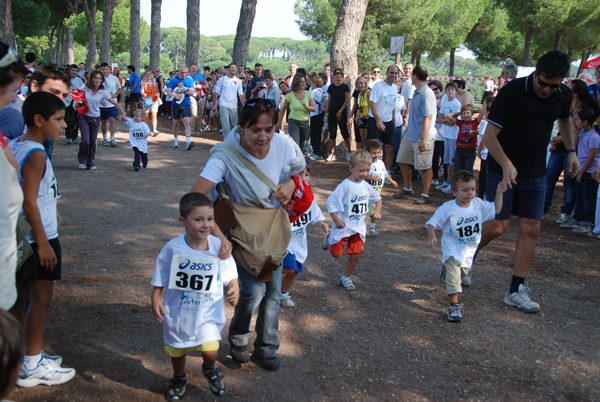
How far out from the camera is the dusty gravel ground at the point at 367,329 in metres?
3.62

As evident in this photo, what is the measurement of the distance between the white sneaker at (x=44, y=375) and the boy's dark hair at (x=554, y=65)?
14.4 ft

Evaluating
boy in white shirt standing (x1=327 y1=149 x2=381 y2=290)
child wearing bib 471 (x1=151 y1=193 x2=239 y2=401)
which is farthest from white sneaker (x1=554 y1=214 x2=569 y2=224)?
child wearing bib 471 (x1=151 y1=193 x2=239 y2=401)

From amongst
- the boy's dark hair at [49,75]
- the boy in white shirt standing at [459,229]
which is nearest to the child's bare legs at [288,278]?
the boy in white shirt standing at [459,229]

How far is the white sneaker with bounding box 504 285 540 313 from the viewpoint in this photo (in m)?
5.02

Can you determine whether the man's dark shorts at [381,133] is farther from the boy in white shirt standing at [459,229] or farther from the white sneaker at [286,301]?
the white sneaker at [286,301]

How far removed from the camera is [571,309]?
5.20 meters

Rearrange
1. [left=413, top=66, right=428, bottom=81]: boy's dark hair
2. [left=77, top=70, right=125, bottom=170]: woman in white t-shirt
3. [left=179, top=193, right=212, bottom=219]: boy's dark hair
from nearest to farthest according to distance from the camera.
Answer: [left=179, top=193, right=212, bottom=219]: boy's dark hair
[left=413, top=66, right=428, bottom=81]: boy's dark hair
[left=77, top=70, right=125, bottom=170]: woman in white t-shirt

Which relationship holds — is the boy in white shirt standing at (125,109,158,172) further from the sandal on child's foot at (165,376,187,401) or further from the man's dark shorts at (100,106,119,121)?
the sandal on child's foot at (165,376,187,401)

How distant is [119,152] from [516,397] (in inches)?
467

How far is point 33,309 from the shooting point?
326 centimetres

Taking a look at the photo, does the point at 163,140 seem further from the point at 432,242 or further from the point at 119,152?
the point at 432,242

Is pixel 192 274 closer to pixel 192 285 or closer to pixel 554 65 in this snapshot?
pixel 192 285

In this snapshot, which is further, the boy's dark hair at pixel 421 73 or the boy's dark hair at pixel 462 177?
the boy's dark hair at pixel 421 73

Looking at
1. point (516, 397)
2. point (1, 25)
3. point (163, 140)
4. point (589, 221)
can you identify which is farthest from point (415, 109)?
point (1, 25)
